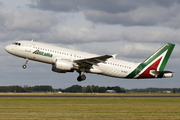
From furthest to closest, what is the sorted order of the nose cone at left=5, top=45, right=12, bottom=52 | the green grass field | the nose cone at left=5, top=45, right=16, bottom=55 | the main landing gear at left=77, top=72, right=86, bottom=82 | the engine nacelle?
the main landing gear at left=77, top=72, right=86, bottom=82
the nose cone at left=5, top=45, right=12, bottom=52
the nose cone at left=5, top=45, right=16, bottom=55
the engine nacelle
the green grass field

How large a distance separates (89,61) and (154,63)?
13.9 metres

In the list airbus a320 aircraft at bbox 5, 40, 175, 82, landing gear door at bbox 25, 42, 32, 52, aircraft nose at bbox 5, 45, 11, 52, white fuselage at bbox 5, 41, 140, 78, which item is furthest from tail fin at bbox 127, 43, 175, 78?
aircraft nose at bbox 5, 45, 11, 52

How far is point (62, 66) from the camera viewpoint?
4522 centimetres

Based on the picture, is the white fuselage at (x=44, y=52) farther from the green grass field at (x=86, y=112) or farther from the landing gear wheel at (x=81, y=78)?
the green grass field at (x=86, y=112)

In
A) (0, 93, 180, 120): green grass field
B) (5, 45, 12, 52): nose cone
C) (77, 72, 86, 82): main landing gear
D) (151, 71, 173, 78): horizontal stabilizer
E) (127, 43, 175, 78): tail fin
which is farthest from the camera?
(151, 71, 173, 78): horizontal stabilizer

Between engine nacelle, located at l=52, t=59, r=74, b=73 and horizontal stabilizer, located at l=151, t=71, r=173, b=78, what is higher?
engine nacelle, located at l=52, t=59, r=74, b=73

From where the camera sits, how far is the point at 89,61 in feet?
152

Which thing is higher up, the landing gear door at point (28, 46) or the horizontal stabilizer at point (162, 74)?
the landing gear door at point (28, 46)

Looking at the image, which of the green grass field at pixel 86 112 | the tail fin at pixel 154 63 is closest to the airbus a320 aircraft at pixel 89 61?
the tail fin at pixel 154 63

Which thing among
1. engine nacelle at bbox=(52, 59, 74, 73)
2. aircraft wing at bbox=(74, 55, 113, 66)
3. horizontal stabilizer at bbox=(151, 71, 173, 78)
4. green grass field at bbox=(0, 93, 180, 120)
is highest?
aircraft wing at bbox=(74, 55, 113, 66)

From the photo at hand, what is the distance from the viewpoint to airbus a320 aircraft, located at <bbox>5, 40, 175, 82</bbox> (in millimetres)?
44875

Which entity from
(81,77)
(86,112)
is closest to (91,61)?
(81,77)

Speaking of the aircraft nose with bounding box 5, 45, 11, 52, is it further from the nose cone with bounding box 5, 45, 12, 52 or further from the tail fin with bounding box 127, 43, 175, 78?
the tail fin with bounding box 127, 43, 175, 78

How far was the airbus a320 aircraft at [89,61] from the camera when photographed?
147 ft
